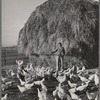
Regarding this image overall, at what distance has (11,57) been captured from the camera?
5.76 feet

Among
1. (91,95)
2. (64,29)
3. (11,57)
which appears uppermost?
(64,29)

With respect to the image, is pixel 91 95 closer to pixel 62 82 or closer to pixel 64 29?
pixel 62 82

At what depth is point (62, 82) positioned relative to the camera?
174cm

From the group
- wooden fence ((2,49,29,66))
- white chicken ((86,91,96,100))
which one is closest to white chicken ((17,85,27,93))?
wooden fence ((2,49,29,66))

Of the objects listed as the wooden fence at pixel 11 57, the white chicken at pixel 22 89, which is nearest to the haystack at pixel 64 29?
the wooden fence at pixel 11 57

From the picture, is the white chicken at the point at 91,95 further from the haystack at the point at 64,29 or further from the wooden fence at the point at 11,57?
the wooden fence at the point at 11,57

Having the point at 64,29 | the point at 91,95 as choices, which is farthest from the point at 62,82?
the point at 64,29

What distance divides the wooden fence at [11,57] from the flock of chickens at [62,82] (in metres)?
0.03

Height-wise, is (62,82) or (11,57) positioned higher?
(11,57)

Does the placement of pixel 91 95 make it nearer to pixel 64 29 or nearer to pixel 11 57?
pixel 64 29

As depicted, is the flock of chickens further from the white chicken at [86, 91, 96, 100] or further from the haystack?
the haystack

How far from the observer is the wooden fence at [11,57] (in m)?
1.74

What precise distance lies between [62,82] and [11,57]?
0.40m

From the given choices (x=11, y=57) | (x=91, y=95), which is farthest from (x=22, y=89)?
(x=91, y=95)
